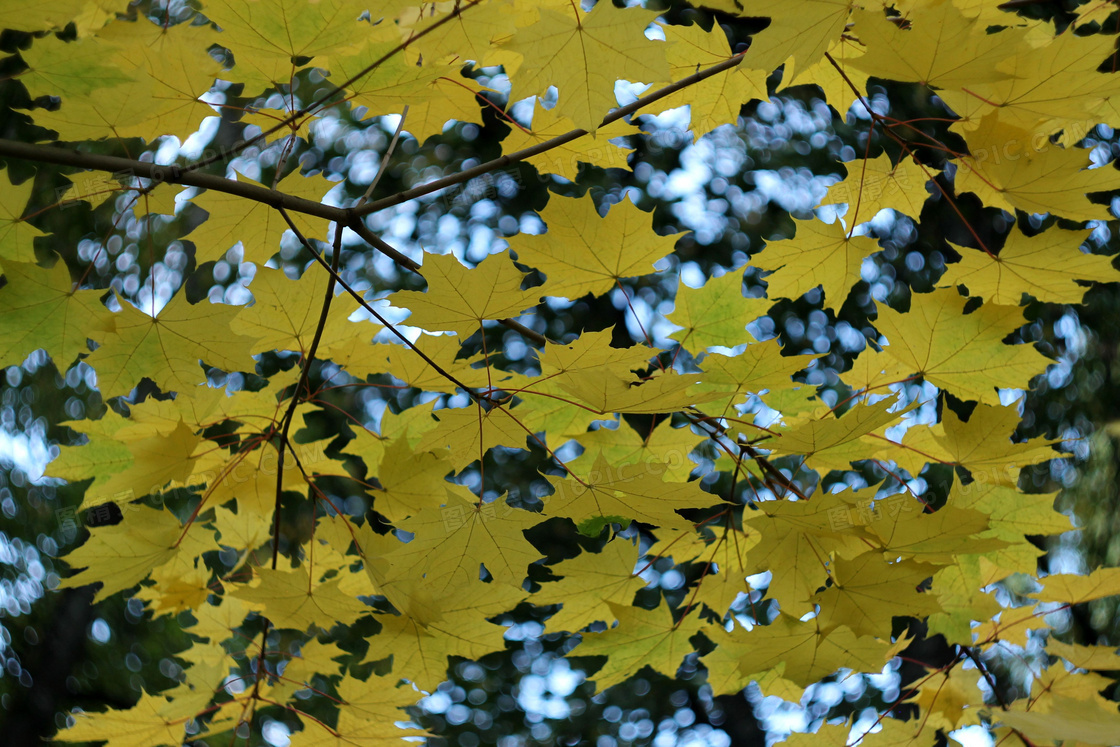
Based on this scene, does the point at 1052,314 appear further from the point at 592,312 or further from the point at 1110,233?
the point at 592,312

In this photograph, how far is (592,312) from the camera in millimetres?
4230

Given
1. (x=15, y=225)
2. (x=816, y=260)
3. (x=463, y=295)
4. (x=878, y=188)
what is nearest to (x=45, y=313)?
(x=15, y=225)

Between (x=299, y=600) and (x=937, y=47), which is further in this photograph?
(x=299, y=600)

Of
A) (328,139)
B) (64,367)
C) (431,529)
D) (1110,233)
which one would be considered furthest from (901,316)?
(1110,233)

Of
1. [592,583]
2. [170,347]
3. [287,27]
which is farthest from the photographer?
[592,583]

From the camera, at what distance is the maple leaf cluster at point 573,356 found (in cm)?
96

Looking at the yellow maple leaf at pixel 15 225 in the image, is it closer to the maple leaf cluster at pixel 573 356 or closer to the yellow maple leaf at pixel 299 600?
the maple leaf cluster at pixel 573 356

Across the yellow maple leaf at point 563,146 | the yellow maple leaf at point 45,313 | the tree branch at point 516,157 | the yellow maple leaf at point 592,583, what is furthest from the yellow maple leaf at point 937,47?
the yellow maple leaf at point 45,313

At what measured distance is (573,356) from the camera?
3.25 ft

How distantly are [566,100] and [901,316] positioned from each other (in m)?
0.65

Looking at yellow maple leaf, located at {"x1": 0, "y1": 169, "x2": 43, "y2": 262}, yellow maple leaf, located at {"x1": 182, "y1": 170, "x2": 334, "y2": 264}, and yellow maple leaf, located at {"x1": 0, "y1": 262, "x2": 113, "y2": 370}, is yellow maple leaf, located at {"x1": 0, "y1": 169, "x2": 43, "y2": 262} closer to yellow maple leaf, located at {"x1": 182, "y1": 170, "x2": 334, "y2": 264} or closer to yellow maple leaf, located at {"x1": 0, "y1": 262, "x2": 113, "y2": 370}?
yellow maple leaf, located at {"x1": 0, "y1": 262, "x2": 113, "y2": 370}

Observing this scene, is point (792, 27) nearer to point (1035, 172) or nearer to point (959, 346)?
point (1035, 172)

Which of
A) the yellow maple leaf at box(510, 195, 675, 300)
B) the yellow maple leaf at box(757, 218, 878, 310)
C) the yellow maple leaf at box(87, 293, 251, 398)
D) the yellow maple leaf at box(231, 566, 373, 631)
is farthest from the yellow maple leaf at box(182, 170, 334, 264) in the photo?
the yellow maple leaf at box(757, 218, 878, 310)

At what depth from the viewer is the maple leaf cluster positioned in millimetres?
961
